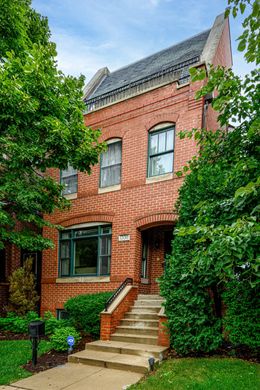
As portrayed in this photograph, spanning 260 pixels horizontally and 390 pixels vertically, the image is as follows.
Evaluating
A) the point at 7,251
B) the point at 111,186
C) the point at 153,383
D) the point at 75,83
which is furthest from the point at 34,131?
the point at 7,251

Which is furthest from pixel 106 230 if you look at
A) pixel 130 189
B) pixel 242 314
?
pixel 242 314

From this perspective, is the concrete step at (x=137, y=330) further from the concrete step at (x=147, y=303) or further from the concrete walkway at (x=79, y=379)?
the concrete walkway at (x=79, y=379)

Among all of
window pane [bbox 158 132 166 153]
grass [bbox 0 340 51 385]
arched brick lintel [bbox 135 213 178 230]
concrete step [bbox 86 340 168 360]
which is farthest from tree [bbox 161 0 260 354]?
window pane [bbox 158 132 166 153]

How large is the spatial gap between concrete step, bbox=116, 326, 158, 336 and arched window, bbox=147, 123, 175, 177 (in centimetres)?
482

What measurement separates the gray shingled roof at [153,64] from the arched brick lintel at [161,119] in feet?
9.07

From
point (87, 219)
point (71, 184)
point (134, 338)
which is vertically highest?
point (71, 184)

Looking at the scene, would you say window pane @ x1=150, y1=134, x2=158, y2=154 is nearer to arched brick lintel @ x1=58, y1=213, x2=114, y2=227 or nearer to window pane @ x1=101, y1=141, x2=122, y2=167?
window pane @ x1=101, y1=141, x2=122, y2=167

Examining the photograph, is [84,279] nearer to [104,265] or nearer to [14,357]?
[104,265]

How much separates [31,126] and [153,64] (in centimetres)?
828

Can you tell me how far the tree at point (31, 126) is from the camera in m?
8.03

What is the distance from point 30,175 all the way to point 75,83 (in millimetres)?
2767

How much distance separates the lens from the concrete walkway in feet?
20.1

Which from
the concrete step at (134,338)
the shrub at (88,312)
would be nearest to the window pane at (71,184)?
the shrub at (88,312)

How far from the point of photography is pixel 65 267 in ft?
43.4
